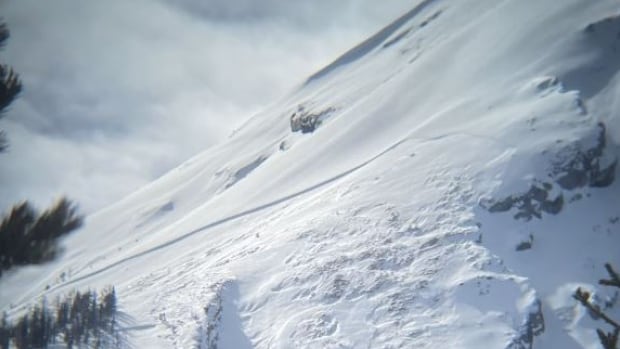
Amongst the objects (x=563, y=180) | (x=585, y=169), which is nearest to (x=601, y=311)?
(x=563, y=180)

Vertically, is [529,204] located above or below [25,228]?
above

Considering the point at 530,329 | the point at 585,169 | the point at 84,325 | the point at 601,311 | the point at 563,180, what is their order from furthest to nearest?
the point at 585,169
the point at 563,180
the point at 84,325
the point at 530,329
the point at 601,311

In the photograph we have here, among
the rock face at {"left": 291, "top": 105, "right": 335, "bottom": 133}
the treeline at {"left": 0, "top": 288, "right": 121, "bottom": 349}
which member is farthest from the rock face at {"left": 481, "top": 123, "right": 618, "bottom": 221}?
the rock face at {"left": 291, "top": 105, "right": 335, "bottom": 133}

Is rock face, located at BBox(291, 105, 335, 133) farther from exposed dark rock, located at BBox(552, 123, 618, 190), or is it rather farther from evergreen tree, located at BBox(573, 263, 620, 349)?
evergreen tree, located at BBox(573, 263, 620, 349)

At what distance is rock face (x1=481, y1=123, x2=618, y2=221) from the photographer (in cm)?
5044

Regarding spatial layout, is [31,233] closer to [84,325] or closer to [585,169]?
[84,325]

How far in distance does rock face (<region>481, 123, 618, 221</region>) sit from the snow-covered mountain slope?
21 cm

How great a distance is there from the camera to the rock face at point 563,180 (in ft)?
165

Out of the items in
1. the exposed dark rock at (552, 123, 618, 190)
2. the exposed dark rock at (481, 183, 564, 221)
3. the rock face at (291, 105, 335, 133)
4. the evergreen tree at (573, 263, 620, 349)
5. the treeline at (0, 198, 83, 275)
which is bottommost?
the evergreen tree at (573, 263, 620, 349)

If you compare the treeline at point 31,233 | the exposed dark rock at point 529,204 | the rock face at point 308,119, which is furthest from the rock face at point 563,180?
the rock face at point 308,119

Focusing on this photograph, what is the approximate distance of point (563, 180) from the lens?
53.1 metres

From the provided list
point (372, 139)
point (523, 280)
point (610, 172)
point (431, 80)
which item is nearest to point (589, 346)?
point (523, 280)

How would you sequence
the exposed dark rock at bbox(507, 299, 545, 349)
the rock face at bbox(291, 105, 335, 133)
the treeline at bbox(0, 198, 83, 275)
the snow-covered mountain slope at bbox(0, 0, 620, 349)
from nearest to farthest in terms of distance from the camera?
the treeline at bbox(0, 198, 83, 275) < the exposed dark rock at bbox(507, 299, 545, 349) < the snow-covered mountain slope at bbox(0, 0, 620, 349) < the rock face at bbox(291, 105, 335, 133)

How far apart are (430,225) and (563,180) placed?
637 inches
